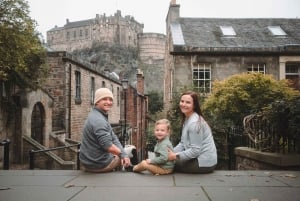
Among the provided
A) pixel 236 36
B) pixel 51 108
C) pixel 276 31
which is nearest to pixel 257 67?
pixel 236 36

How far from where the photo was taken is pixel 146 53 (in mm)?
92062

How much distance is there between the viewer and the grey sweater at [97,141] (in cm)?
501

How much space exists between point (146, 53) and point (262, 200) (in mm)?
89686

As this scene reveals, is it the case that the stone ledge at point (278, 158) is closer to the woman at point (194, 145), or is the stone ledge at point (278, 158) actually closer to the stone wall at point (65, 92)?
the woman at point (194, 145)

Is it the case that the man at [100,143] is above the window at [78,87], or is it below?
below

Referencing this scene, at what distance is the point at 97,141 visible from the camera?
5.16 metres

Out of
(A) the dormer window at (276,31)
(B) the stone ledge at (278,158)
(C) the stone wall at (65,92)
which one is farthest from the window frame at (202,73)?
(B) the stone ledge at (278,158)

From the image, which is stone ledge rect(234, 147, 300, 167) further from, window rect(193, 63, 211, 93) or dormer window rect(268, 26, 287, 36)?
dormer window rect(268, 26, 287, 36)

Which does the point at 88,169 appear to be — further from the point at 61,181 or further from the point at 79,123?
the point at 79,123

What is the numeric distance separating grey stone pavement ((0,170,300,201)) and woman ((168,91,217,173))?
0.57 feet

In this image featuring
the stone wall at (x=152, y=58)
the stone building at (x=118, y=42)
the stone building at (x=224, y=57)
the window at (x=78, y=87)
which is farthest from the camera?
the stone wall at (x=152, y=58)

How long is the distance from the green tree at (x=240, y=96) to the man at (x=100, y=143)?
813cm

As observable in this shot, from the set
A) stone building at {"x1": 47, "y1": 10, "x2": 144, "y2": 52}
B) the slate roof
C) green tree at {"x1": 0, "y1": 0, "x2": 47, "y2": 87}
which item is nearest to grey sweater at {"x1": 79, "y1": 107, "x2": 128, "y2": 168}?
green tree at {"x1": 0, "y1": 0, "x2": 47, "y2": 87}

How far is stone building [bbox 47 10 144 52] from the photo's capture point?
89.2m
